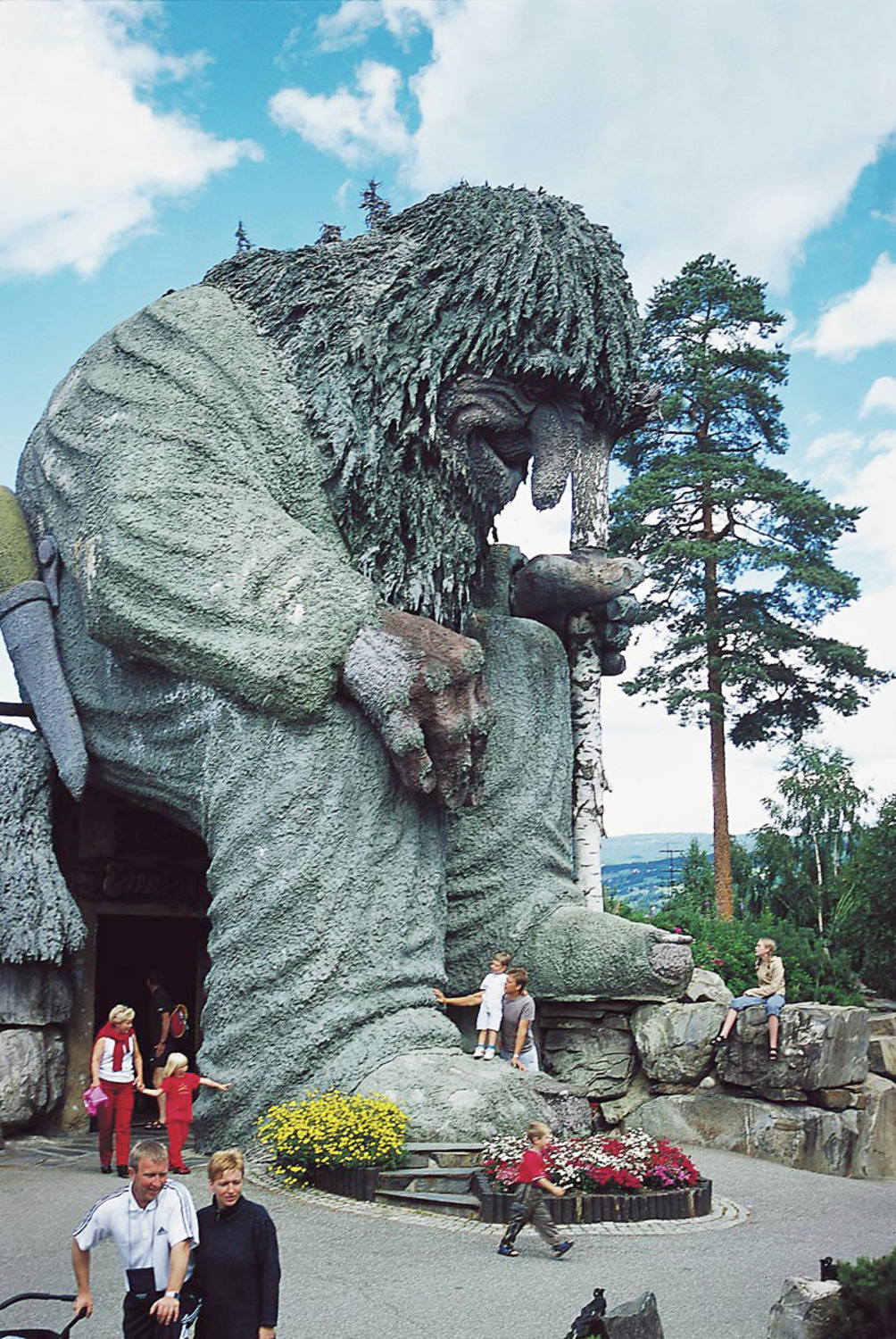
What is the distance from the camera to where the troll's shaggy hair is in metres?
9.34

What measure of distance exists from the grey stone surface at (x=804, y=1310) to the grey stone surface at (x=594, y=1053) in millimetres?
5783

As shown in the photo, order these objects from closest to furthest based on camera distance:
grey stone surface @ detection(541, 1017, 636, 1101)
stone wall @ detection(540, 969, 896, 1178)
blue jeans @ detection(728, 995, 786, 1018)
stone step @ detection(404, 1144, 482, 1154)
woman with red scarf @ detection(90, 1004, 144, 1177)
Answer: stone step @ detection(404, 1144, 482, 1154), woman with red scarf @ detection(90, 1004, 144, 1177), stone wall @ detection(540, 969, 896, 1178), blue jeans @ detection(728, 995, 786, 1018), grey stone surface @ detection(541, 1017, 636, 1101)

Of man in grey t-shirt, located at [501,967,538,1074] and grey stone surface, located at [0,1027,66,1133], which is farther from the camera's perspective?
grey stone surface, located at [0,1027,66,1133]

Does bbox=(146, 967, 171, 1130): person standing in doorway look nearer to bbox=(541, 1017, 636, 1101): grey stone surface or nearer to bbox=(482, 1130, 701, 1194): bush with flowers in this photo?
bbox=(541, 1017, 636, 1101): grey stone surface

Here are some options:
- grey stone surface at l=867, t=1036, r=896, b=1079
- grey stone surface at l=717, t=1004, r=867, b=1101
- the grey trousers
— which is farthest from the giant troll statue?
grey stone surface at l=867, t=1036, r=896, b=1079

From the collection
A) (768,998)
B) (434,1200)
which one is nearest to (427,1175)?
(434,1200)

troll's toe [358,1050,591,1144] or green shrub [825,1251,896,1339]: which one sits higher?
troll's toe [358,1050,591,1144]

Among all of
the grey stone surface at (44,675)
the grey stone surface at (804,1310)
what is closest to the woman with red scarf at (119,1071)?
the grey stone surface at (44,675)

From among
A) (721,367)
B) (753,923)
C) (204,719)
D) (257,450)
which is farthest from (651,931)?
(721,367)

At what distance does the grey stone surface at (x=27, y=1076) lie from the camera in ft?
29.8

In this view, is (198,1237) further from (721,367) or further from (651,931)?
(721,367)

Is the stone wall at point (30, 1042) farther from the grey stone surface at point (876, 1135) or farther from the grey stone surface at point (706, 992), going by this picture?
the grey stone surface at point (876, 1135)

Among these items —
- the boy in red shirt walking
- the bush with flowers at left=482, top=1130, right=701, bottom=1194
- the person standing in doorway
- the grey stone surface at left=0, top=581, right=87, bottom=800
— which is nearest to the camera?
the boy in red shirt walking

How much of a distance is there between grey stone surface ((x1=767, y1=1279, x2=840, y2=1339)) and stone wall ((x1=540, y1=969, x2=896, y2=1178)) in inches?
220
